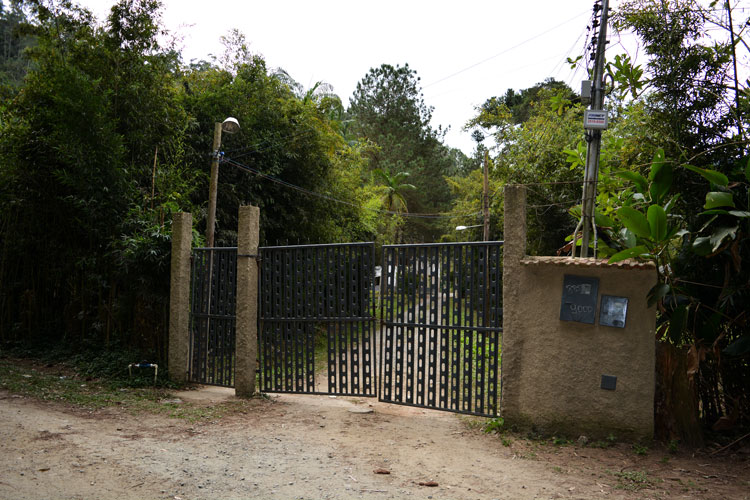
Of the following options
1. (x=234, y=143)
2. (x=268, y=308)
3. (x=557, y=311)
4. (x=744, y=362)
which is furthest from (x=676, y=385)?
(x=234, y=143)

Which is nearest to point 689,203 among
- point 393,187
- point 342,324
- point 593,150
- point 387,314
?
point 593,150

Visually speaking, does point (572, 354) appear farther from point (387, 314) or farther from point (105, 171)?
point (105, 171)

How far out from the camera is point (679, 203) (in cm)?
495

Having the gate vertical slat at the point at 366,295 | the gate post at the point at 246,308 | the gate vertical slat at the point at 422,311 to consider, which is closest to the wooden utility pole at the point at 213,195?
the gate post at the point at 246,308

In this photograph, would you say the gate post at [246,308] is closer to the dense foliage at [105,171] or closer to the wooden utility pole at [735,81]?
the dense foliage at [105,171]

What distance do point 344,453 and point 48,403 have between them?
3.60m

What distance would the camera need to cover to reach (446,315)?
5262mm

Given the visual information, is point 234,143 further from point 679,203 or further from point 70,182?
point 679,203

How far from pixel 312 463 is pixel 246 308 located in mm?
2544

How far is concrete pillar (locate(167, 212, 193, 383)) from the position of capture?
6734 millimetres

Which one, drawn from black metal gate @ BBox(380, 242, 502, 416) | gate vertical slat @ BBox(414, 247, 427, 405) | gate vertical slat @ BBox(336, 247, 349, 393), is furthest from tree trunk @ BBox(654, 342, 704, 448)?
gate vertical slat @ BBox(336, 247, 349, 393)

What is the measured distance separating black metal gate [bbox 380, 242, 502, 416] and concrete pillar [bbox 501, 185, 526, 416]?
14 centimetres

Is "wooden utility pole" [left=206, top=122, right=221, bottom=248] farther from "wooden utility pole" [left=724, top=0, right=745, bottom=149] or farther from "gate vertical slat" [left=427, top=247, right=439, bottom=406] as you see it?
"wooden utility pole" [left=724, top=0, right=745, bottom=149]

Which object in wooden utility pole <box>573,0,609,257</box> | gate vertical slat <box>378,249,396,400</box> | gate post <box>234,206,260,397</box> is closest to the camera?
wooden utility pole <box>573,0,609,257</box>
